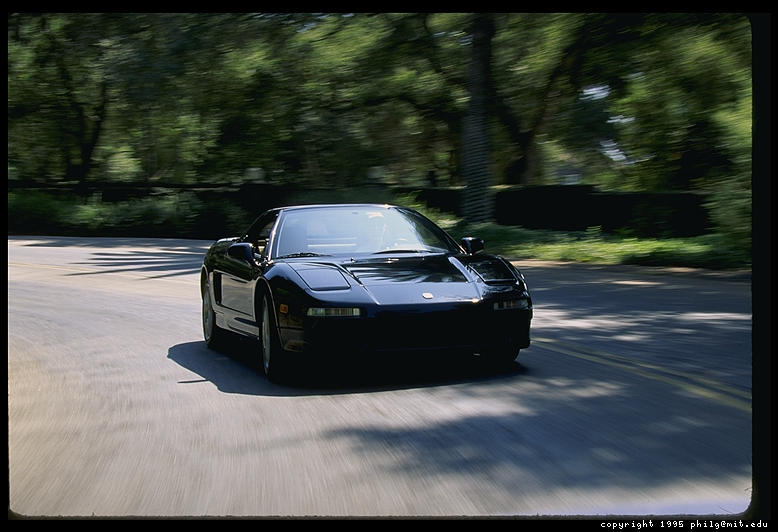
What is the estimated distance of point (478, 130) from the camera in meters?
28.2

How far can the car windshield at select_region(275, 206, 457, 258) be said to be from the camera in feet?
30.6

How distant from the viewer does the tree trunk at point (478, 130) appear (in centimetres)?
2809

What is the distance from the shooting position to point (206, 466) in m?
5.84

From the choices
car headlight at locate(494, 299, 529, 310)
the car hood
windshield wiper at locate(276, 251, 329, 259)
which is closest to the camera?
the car hood

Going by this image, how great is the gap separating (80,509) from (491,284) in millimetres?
4141

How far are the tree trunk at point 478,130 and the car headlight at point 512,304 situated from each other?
19.9m

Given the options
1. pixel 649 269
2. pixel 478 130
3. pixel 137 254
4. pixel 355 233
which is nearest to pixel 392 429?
pixel 355 233

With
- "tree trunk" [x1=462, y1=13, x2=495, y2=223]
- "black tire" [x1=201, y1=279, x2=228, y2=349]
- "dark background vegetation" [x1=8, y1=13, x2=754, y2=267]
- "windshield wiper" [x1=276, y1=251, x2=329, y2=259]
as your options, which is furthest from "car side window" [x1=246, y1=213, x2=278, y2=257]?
"tree trunk" [x1=462, y1=13, x2=495, y2=223]

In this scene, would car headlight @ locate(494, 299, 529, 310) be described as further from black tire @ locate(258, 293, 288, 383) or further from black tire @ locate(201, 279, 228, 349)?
black tire @ locate(201, 279, 228, 349)

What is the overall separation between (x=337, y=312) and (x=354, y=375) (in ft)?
2.94

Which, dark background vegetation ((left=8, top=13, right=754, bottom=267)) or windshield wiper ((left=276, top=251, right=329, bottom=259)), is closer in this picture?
windshield wiper ((left=276, top=251, right=329, bottom=259))

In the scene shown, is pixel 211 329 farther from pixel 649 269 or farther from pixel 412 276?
pixel 649 269

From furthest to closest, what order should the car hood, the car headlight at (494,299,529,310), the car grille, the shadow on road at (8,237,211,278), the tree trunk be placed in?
the tree trunk → the shadow on road at (8,237,211,278) → the car headlight at (494,299,529,310) → the car hood → the car grille

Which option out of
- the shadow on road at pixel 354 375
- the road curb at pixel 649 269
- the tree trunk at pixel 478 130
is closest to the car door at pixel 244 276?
the shadow on road at pixel 354 375
